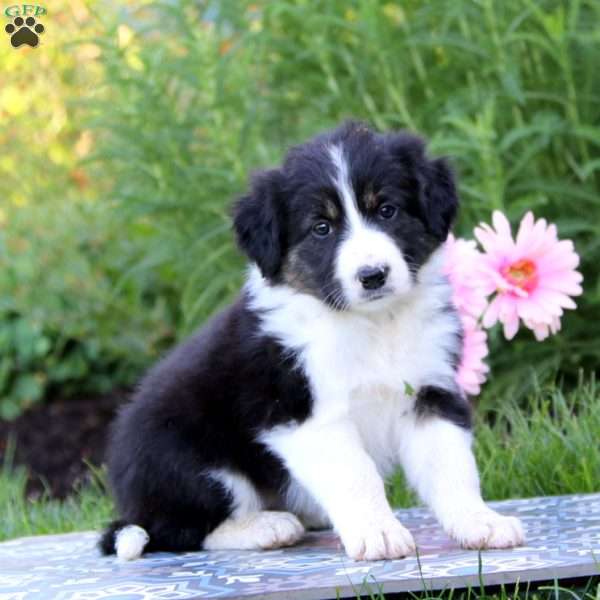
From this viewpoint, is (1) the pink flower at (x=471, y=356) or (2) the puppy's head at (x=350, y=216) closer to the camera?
(2) the puppy's head at (x=350, y=216)

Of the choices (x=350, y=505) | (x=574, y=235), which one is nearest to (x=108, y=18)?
(x=574, y=235)

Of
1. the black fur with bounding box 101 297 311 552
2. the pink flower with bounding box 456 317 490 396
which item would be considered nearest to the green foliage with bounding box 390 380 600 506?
the pink flower with bounding box 456 317 490 396

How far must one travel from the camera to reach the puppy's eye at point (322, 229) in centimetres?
395

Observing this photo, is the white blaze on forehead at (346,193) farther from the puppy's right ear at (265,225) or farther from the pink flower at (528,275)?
the pink flower at (528,275)

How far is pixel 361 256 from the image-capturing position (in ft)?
12.3

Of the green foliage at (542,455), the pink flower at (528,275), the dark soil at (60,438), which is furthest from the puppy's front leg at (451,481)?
the dark soil at (60,438)

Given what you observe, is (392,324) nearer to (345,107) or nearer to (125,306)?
(345,107)

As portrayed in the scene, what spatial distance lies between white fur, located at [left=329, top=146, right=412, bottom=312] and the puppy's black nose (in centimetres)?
1

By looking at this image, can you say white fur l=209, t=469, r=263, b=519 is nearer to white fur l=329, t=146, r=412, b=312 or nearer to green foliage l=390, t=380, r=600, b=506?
white fur l=329, t=146, r=412, b=312

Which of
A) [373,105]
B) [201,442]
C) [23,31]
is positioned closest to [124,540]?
[201,442]

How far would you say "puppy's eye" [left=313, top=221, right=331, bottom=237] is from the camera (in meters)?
3.95

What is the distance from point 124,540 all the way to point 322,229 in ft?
4.16

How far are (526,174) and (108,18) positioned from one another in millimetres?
2496

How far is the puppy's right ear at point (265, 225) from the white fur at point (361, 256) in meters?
0.31
